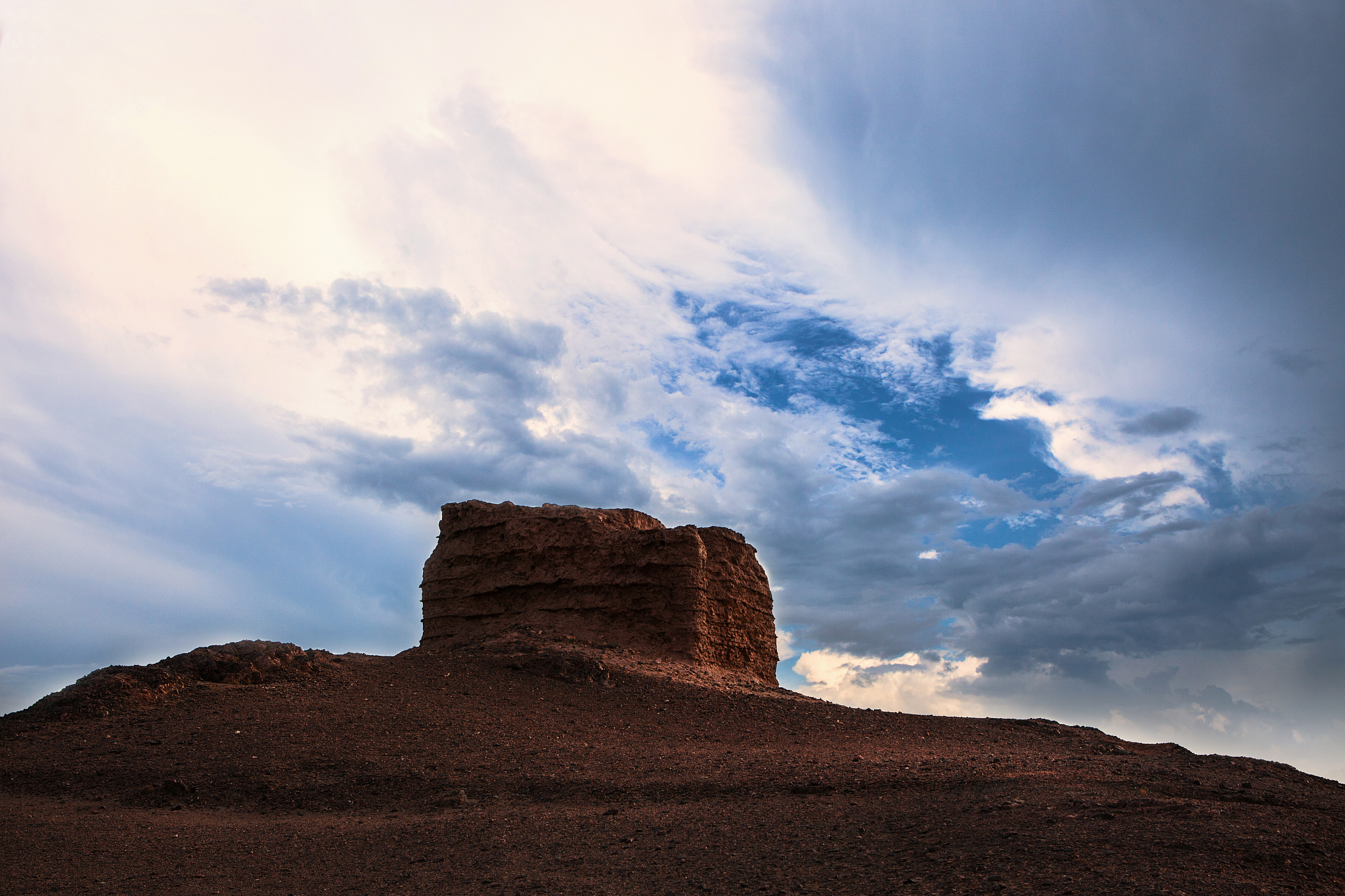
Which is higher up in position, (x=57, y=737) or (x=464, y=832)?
(x=57, y=737)

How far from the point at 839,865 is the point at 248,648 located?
14492mm

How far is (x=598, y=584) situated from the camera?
2377cm

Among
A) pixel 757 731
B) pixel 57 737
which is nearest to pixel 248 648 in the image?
pixel 57 737

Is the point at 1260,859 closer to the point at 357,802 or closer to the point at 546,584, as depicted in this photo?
the point at 357,802

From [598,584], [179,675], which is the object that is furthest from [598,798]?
[598,584]

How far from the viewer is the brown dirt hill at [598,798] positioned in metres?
8.96

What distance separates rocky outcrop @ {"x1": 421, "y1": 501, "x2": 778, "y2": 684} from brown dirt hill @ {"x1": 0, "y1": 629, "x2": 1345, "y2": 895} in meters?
3.72

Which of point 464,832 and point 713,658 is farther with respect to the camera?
point 713,658

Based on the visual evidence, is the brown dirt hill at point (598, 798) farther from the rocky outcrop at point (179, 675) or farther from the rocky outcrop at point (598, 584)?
the rocky outcrop at point (598, 584)

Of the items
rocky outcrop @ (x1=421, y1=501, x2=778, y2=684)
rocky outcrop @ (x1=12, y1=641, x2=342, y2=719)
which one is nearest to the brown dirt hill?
rocky outcrop @ (x1=12, y1=641, x2=342, y2=719)

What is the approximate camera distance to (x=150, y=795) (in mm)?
13258

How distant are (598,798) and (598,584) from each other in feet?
36.3

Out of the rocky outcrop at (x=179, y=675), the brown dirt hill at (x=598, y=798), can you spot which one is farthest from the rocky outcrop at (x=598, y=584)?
the rocky outcrop at (x=179, y=675)

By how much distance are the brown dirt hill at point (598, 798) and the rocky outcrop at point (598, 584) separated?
12.2ft
